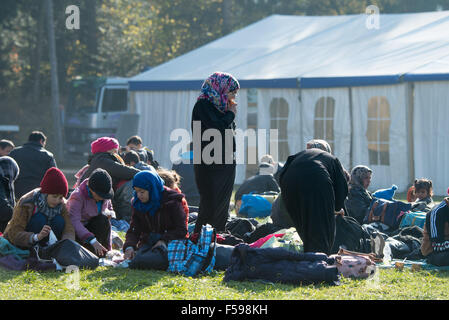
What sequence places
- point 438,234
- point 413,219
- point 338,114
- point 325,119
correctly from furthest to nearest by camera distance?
1. point 325,119
2. point 338,114
3. point 413,219
4. point 438,234

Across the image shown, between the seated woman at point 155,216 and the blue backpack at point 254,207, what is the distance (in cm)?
377

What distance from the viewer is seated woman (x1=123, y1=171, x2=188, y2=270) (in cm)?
664

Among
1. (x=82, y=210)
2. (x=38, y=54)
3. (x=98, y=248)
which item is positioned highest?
(x=38, y=54)

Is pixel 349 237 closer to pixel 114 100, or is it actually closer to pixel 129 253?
pixel 129 253

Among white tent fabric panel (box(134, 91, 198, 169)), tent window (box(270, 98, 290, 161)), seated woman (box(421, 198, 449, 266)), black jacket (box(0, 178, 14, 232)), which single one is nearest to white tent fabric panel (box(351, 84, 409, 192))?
tent window (box(270, 98, 290, 161))

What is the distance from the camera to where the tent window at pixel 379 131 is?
1481 centimetres

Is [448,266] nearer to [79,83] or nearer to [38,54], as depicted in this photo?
[79,83]

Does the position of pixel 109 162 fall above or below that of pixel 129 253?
above

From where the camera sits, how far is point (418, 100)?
46.8ft

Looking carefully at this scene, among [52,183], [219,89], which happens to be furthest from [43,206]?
[219,89]

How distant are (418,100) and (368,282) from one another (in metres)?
8.63

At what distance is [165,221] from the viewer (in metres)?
6.74

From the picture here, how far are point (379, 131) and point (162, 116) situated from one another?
5081 mm
